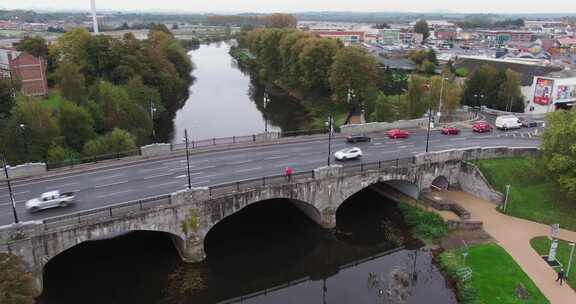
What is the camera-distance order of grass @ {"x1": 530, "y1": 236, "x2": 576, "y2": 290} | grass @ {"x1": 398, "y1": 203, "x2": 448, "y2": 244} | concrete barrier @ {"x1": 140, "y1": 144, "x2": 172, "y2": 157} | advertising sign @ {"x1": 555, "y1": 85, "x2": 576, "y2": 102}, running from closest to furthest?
grass @ {"x1": 530, "y1": 236, "x2": 576, "y2": 290}
grass @ {"x1": 398, "y1": 203, "x2": 448, "y2": 244}
concrete barrier @ {"x1": 140, "y1": 144, "x2": 172, "y2": 157}
advertising sign @ {"x1": 555, "y1": 85, "x2": 576, "y2": 102}

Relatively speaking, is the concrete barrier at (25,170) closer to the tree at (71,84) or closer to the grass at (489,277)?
the tree at (71,84)

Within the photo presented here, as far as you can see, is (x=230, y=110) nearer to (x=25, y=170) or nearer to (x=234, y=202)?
(x=25, y=170)

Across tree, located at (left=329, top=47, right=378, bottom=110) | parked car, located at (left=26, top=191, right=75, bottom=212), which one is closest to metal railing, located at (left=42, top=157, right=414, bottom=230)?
parked car, located at (left=26, top=191, right=75, bottom=212)

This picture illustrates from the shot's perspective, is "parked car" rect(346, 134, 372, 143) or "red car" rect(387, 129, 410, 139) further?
"red car" rect(387, 129, 410, 139)

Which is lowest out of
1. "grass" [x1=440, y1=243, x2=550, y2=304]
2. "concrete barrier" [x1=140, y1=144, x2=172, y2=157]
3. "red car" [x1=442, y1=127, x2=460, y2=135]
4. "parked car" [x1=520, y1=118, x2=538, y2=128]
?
"grass" [x1=440, y1=243, x2=550, y2=304]

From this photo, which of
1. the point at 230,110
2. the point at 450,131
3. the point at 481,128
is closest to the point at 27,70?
the point at 230,110

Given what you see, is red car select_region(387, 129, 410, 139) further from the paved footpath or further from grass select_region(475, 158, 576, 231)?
the paved footpath
